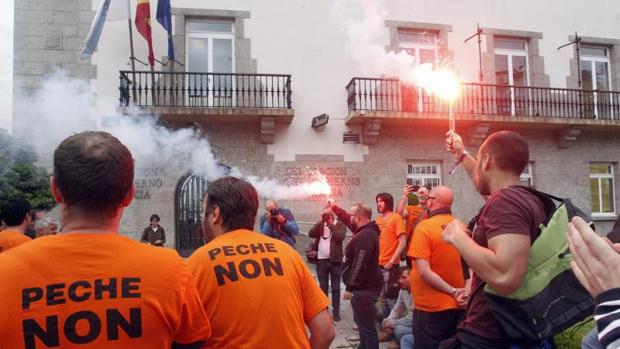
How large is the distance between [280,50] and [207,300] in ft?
34.6

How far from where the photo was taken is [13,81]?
1062cm

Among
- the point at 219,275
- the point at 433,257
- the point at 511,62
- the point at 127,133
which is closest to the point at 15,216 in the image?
the point at 219,275

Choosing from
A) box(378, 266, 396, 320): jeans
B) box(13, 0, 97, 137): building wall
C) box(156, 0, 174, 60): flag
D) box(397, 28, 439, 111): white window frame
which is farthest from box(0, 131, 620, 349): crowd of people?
box(397, 28, 439, 111): white window frame

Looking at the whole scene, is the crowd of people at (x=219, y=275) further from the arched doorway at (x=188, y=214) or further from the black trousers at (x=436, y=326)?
the arched doorway at (x=188, y=214)

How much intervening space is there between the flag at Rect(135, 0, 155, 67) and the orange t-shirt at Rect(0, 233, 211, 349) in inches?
400

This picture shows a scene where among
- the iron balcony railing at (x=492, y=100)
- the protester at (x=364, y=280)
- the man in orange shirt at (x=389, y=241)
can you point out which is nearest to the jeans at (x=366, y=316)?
the protester at (x=364, y=280)

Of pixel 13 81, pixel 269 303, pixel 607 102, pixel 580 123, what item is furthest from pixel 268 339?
pixel 607 102

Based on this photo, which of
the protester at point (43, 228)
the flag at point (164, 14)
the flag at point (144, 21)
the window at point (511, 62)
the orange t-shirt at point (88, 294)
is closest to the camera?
the orange t-shirt at point (88, 294)

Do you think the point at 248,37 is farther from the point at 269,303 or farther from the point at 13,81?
the point at 269,303

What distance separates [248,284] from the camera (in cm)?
215

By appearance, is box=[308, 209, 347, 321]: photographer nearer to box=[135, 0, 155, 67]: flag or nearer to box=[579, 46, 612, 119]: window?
box=[135, 0, 155, 67]: flag

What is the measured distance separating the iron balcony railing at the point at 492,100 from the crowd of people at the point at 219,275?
885 centimetres

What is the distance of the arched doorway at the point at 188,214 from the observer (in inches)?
442

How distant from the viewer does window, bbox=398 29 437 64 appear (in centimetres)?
1273
